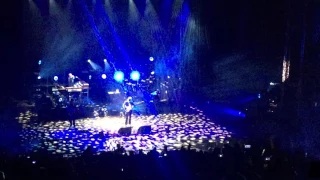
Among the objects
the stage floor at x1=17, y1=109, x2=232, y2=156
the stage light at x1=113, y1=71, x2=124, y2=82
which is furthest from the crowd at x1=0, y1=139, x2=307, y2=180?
the stage light at x1=113, y1=71, x2=124, y2=82

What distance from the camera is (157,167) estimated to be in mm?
7875

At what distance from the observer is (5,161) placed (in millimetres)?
7793

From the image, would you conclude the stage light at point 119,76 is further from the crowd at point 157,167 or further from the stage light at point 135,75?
the crowd at point 157,167

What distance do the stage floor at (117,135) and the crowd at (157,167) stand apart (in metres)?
4.06

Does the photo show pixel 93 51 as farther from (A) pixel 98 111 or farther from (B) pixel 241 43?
(B) pixel 241 43

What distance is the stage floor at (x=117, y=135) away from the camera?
41.9ft

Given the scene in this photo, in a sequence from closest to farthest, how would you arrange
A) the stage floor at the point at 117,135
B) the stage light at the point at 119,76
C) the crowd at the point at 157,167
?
the crowd at the point at 157,167
the stage floor at the point at 117,135
the stage light at the point at 119,76

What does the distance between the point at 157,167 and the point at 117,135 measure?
6.99 m

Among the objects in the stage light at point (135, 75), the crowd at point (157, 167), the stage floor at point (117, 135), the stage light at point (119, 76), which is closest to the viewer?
the crowd at point (157, 167)

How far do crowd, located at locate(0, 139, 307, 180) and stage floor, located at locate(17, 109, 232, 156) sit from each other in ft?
13.3

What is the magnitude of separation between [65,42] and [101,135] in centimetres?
1331

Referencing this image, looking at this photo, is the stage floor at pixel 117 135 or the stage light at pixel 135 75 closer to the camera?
the stage floor at pixel 117 135

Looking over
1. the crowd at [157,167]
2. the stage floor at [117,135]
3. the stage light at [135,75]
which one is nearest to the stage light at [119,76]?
the stage light at [135,75]

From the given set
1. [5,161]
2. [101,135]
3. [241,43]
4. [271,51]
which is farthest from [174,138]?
[241,43]
